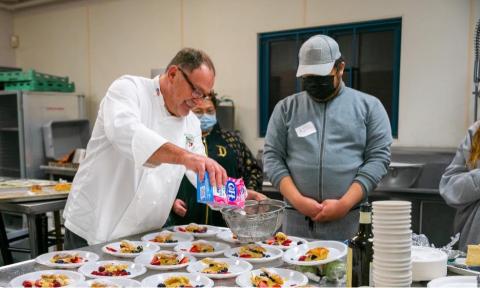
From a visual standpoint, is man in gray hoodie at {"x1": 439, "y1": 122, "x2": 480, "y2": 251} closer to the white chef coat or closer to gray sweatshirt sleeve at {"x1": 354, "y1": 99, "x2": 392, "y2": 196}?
gray sweatshirt sleeve at {"x1": 354, "y1": 99, "x2": 392, "y2": 196}

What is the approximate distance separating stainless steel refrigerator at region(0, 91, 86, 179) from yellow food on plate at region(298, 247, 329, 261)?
4.23 metres

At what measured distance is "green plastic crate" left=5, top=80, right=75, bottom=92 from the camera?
5012 millimetres

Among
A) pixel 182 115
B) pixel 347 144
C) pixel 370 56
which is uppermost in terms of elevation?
pixel 370 56

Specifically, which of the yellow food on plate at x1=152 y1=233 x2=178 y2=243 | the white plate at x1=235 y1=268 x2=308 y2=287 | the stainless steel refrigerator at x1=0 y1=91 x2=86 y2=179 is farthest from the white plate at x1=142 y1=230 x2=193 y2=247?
the stainless steel refrigerator at x1=0 y1=91 x2=86 y2=179

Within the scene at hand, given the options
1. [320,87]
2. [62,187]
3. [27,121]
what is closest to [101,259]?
[320,87]

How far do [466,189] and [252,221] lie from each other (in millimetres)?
1090

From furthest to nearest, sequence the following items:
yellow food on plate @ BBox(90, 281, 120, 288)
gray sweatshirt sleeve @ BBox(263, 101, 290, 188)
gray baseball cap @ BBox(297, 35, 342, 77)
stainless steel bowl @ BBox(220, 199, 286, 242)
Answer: gray sweatshirt sleeve @ BBox(263, 101, 290, 188)
gray baseball cap @ BBox(297, 35, 342, 77)
stainless steel bowl @ BBox(220, 199, 286, 242)
yellow food on plate @ BBox(90, 281, 120, 288)

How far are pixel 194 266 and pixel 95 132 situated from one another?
27.9 inches

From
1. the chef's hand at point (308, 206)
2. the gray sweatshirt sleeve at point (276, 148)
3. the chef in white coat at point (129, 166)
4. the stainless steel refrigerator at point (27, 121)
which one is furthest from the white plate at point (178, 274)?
the stainless steel refrigerator at point (27, 121)

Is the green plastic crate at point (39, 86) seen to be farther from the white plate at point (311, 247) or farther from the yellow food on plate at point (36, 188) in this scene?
the white plate at point (311, 247)

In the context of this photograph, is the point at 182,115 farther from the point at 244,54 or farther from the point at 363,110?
the point at 244,54

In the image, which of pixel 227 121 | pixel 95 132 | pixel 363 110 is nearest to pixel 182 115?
pixel 95 132

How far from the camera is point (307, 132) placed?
2146 millimetres

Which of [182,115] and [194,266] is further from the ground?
[182,115]
